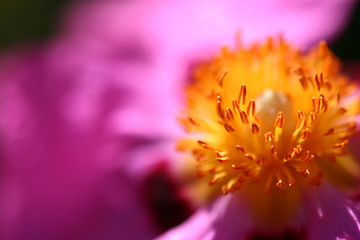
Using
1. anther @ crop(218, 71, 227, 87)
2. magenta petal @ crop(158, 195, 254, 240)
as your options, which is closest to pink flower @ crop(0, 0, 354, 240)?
magenta petal @ crop(158, 195, 254, 240)

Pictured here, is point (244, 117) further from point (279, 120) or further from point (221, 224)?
point (221, 224)

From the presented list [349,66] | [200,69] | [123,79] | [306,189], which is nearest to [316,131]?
[306,189]

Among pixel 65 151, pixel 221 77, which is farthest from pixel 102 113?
pixel 221 77

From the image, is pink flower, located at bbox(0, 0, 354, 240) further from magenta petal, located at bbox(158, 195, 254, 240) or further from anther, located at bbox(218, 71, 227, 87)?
anther, located at bbox(218, 71, 227, 87)

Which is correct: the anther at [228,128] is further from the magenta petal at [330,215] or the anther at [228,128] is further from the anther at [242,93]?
the magenta petal at [330,215]

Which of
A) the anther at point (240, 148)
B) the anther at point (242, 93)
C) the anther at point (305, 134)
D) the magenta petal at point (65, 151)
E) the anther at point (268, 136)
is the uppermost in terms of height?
the anther at point (242, 93)

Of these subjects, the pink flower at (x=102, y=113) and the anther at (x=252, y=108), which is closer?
the anther at (x=252, y=108)

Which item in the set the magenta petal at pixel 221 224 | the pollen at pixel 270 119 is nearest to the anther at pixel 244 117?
the pollen at pixel 270 119
